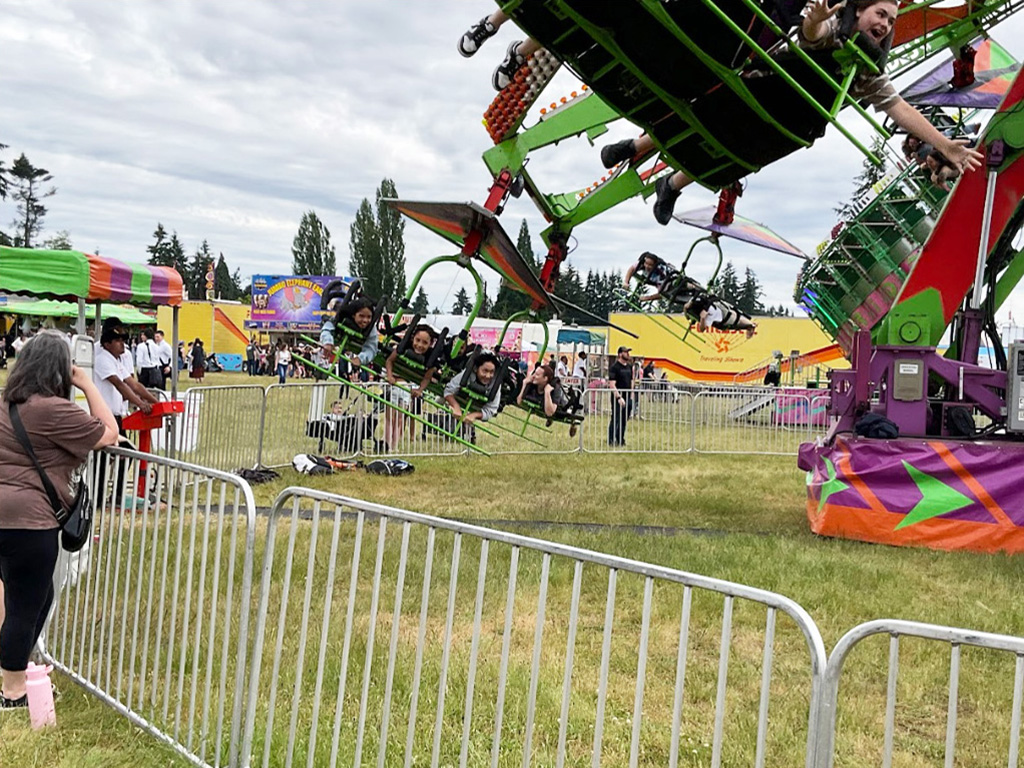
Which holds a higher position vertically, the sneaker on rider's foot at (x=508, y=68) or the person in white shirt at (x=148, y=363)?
the sneaker on rider's foot at (x=508, y=68)

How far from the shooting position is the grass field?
351cm

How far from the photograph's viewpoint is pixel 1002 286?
7953 millimetres

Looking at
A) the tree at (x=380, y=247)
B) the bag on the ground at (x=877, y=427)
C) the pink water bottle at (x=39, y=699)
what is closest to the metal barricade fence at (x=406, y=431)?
the bag on the ground at (x=877, y=427)

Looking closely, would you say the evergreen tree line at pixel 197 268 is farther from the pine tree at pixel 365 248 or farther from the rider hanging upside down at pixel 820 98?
the rider hanging upside down at pixel 820 98

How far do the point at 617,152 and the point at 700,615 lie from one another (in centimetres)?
431

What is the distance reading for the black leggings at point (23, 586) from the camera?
11.6 ft

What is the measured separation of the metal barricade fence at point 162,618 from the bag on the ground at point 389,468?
6.16 metres

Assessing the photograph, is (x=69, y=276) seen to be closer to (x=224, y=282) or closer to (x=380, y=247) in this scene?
(x=380, y=247)

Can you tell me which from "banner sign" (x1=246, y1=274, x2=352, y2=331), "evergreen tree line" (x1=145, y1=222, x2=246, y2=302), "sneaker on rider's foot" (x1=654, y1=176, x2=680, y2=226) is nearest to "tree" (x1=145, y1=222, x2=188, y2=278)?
"evergreen tree line" (x1=145, y1=222, x2=246, y2=302)

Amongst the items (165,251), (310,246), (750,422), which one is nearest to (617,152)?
(750,422)

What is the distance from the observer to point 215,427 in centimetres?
1028

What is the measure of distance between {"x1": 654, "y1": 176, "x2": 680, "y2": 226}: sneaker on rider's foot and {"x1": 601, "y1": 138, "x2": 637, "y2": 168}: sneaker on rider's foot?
37 centimetres

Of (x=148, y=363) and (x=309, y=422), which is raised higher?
(x=148, y=363)

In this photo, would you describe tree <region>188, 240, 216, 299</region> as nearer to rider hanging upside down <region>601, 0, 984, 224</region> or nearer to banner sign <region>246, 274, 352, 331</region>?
banner sign <region>246, 274, 352, 331</region>
